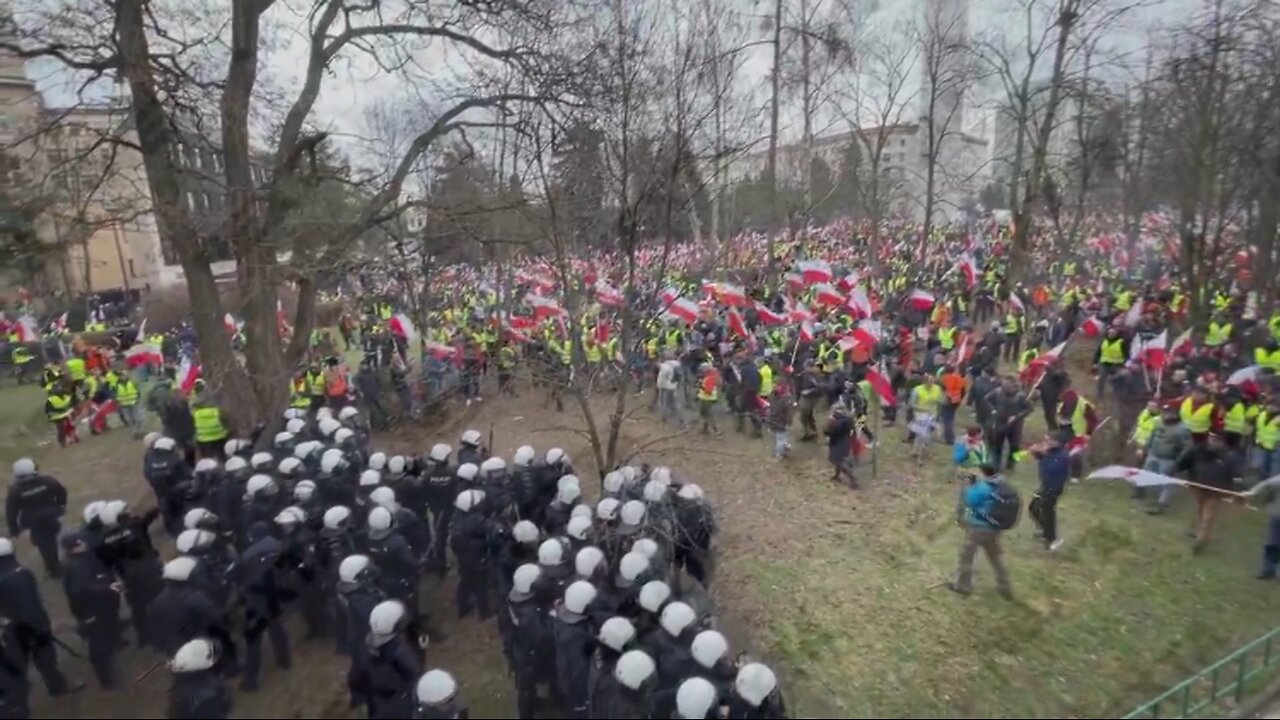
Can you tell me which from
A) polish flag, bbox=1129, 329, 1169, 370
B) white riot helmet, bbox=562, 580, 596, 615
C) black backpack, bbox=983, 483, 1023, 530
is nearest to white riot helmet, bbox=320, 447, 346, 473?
white riot helmet, bbox=562, 580, 596, 615

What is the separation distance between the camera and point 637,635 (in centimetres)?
604

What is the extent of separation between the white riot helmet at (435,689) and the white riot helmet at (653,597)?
5.26 feet

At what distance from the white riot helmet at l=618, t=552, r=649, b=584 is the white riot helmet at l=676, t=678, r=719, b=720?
1.68 m

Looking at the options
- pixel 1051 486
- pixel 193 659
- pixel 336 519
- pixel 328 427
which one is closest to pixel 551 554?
pixel 336 519

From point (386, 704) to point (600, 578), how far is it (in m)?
1.99

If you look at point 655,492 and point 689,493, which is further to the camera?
point 689,493

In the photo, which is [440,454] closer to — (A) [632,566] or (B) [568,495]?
(B) [568,495]

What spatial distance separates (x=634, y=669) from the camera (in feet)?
17.7

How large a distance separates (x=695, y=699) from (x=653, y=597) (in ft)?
4.13

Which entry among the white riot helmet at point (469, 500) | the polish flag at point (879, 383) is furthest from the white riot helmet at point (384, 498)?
the polish flag at point (879, 383)

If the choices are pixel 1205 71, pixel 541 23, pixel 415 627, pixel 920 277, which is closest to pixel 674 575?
pixel 415 627

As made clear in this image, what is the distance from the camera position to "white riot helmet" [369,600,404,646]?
5.89 m

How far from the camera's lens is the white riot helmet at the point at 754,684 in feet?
16.8

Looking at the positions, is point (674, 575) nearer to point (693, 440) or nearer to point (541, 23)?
point (693, 440)
